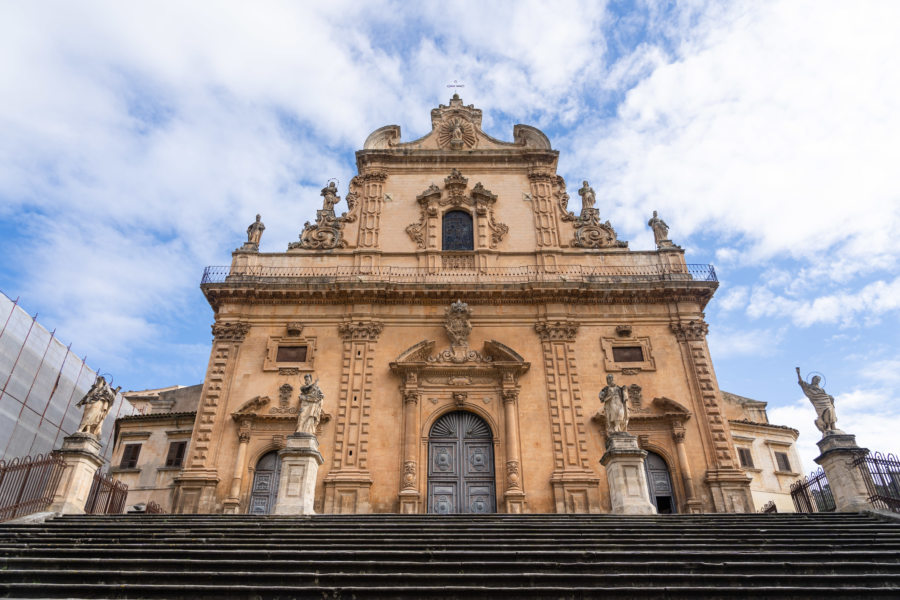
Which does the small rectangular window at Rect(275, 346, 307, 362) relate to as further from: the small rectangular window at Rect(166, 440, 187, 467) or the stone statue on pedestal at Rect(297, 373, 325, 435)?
the small rectangular window at Rect(166, 440, 187, 467)

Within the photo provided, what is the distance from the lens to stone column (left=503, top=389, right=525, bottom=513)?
52.8 ft

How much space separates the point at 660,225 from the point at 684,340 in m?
4.70

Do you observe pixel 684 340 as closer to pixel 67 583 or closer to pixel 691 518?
pixel 691 518

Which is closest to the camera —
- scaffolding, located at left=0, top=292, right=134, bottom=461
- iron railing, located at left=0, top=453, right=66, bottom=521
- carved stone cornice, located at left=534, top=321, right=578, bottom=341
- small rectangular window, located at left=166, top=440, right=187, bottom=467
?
iron railing, located at left=0, top=453, right=66, bottom=521

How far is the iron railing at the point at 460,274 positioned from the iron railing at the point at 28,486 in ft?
26.7

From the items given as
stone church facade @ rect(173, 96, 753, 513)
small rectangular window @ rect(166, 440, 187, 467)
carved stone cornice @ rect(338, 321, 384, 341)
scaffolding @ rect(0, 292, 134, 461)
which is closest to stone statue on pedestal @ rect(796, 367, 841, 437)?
stone church facade @ rect(173, 96, 753, 513)

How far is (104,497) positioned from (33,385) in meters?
9.52

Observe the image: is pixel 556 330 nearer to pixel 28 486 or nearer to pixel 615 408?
pixel 615 408

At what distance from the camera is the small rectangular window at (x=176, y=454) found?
23047 millimetres

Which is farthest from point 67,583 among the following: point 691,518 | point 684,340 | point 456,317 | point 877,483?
point 684,340

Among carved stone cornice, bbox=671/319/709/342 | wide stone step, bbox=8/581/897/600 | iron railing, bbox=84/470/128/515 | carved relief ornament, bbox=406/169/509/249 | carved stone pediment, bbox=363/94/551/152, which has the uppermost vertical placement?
carved stone pediment, bbox=363/94/551/152

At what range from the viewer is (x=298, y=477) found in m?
12.6

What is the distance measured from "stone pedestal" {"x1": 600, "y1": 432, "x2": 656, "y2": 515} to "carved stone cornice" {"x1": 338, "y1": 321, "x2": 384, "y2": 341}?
331 inches

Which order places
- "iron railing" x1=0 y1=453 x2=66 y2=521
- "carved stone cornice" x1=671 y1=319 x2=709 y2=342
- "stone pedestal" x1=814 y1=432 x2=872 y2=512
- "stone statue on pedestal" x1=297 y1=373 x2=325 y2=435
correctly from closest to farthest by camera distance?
"iron railing" x1=0 y1=453 x2=66 y2=521 < "stone pedestal" x1=814 y1=432 x2=872 y2=512 < "stone statue on pedestal" x1=297 y1=373 x2=325 y2=435 < "carved stone cornice" x1=671 y1=319 x2=709 y2=342
